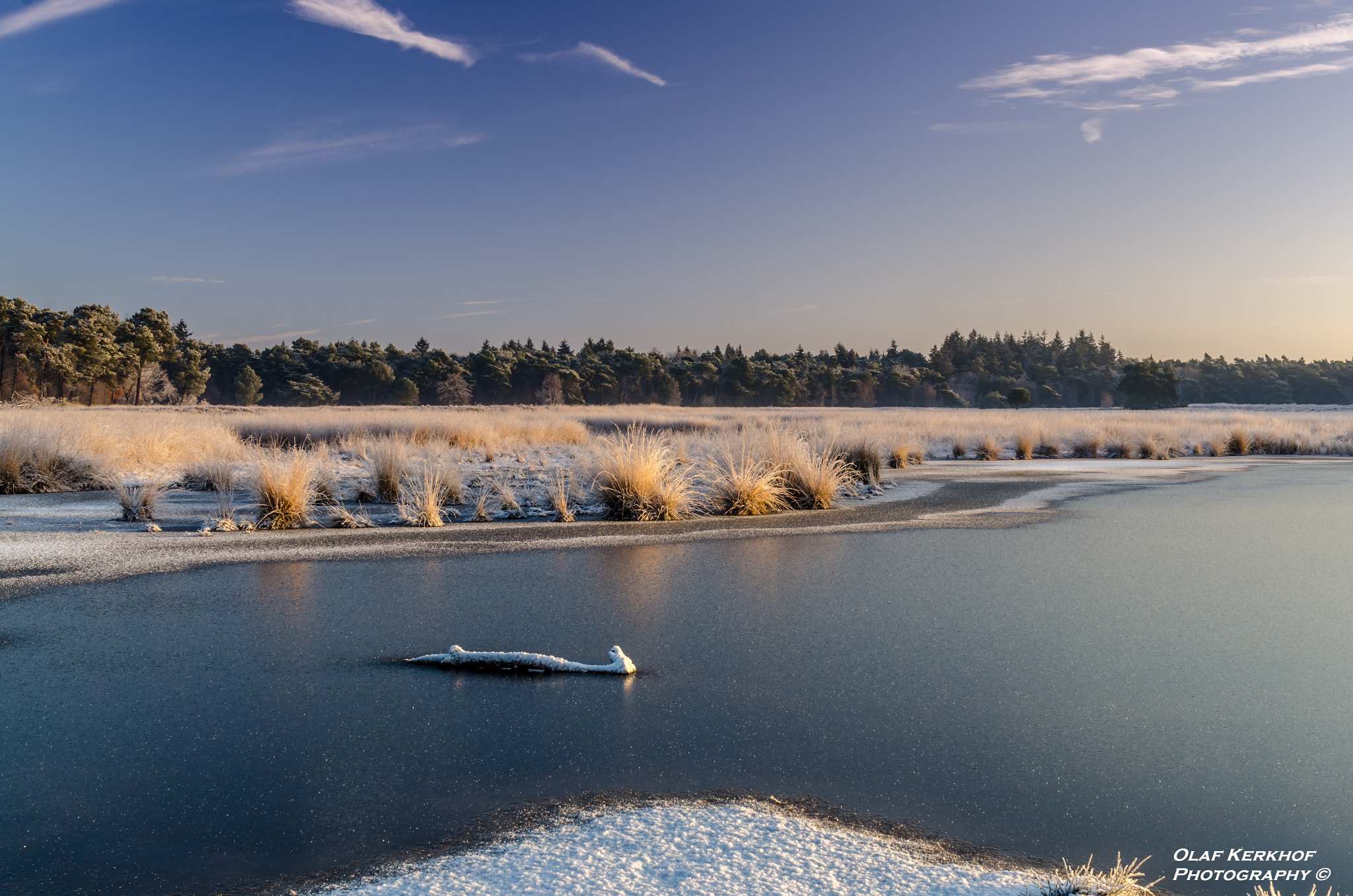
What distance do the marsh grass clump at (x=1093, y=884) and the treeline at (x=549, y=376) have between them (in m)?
61.6

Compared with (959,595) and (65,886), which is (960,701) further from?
(65,886)

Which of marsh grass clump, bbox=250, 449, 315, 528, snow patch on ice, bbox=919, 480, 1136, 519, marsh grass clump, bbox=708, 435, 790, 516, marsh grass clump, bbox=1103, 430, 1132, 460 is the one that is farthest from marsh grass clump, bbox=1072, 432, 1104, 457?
marsh grass clump, bbox=250, 449, 315, 528

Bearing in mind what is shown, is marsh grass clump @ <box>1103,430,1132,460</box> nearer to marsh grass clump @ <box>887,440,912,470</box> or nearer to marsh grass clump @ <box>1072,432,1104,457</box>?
marsh grass clump @ <box>1072,432,1104,457</box>

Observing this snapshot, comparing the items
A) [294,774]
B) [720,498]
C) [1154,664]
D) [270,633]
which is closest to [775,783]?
[294,774]

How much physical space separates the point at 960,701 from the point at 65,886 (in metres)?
3.34

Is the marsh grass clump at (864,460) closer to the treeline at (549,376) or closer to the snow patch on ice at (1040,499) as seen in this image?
the snow patch on ice at (1040,499)

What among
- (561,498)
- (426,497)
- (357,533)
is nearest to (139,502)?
(357,533)

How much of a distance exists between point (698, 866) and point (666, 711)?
1346mm

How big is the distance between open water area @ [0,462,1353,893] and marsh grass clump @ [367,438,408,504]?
5259mm

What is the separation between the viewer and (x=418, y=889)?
7.57ft

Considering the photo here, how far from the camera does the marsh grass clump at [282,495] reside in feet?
32.2

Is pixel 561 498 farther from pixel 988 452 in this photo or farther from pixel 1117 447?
→ pixel 1117 447

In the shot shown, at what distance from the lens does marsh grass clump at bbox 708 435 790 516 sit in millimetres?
11516

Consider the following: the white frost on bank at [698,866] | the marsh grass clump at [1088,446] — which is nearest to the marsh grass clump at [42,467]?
the white frost on bank at [698,866]
